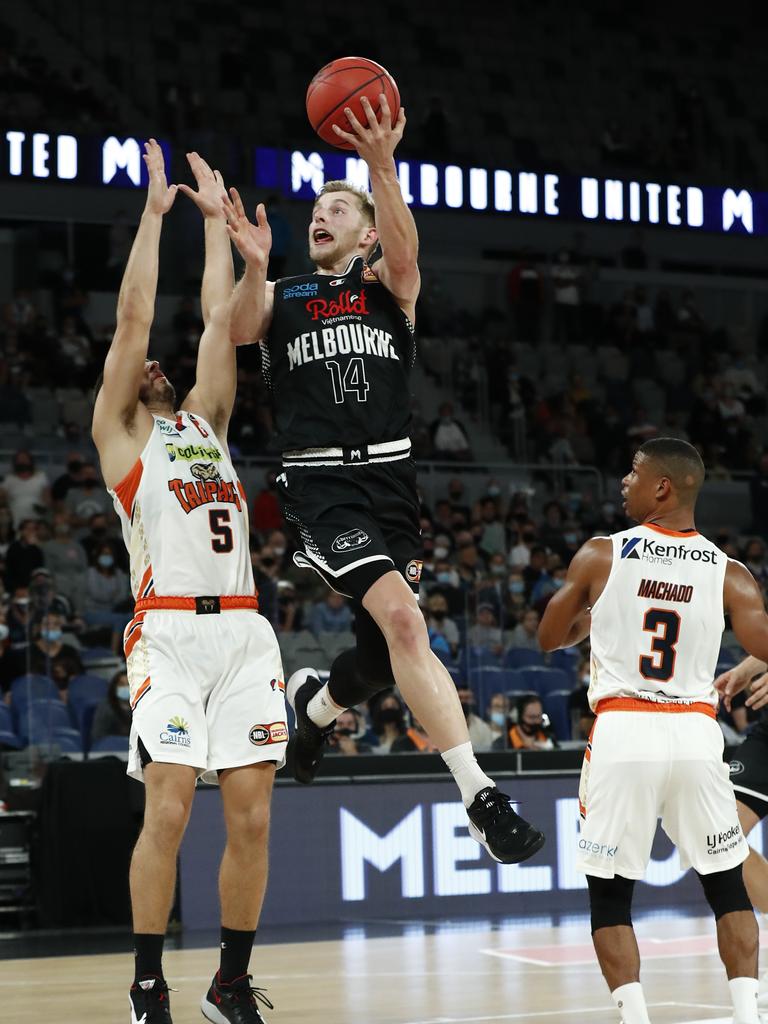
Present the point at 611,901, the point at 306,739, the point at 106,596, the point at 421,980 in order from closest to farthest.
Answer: the point at 611,901
the point at 306,739
the point at 421,980
the point at 106,596

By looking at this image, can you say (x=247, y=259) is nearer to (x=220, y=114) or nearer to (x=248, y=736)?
(x=248, y=736)

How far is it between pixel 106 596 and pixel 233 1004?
7.62m

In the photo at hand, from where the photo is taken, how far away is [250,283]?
6.14 metres

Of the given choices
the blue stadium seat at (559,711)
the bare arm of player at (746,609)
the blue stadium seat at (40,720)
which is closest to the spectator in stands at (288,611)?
the blue stadium seat at (40,720)

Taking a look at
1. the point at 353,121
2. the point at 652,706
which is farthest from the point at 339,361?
the point at 652,706

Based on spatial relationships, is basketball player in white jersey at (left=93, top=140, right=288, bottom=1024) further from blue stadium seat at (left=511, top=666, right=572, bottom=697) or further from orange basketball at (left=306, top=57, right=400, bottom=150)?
blue stadium seat at (left=511, top=666, right=572, bottom=697)

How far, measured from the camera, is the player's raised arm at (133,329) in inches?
245

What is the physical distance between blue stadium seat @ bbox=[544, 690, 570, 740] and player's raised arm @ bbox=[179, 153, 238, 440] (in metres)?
6.42

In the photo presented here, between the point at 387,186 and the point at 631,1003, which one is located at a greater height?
→ the point at 387,186

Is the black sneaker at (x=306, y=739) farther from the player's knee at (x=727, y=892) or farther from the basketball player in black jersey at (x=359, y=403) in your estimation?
the player's knee at (x=727, y=892)

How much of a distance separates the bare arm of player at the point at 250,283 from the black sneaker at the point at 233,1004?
98.2 inches

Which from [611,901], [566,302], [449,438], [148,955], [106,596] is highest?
[566,302]

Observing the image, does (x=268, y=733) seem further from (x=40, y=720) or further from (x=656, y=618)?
(x=40, y=720)

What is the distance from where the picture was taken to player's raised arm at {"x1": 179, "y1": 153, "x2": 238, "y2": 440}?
6.59 m
